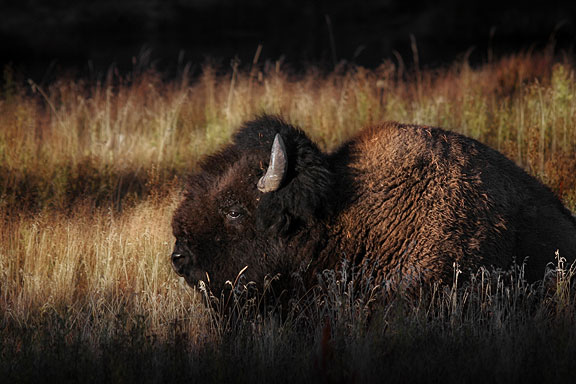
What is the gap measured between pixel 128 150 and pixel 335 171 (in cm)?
549

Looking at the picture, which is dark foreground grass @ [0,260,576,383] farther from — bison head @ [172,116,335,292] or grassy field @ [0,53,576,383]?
bison head @ [172,116,335,292]

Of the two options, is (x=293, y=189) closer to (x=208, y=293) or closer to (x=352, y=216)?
(x=352, y=216)

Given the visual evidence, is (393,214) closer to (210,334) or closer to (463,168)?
(463,168)

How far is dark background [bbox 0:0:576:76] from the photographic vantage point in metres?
26.3

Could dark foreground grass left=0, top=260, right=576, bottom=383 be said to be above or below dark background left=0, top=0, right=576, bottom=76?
below

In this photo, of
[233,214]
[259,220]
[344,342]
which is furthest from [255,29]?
[344,342]

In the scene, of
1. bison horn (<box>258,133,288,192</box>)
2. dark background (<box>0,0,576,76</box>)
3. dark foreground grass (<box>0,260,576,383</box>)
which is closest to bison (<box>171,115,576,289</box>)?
bison horn (<box>258,133,288,192</box>)

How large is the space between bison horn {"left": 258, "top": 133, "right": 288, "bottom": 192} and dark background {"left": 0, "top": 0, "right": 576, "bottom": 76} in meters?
20.4

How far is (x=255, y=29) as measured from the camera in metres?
32.9

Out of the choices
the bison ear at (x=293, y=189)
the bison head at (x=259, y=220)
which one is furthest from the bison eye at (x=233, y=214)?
the bison ear at (x=293, y=189)

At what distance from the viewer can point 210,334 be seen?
4746mm

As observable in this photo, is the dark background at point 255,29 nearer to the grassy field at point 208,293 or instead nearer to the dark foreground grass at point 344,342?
the grassy field at point 208,293

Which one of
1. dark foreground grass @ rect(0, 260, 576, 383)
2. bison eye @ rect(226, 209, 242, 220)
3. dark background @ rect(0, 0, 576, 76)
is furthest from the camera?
dark background @ rect(0, 0, 576, 76)

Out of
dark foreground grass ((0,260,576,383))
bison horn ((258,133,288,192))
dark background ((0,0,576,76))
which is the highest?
dark background ((0,0,576,76))
